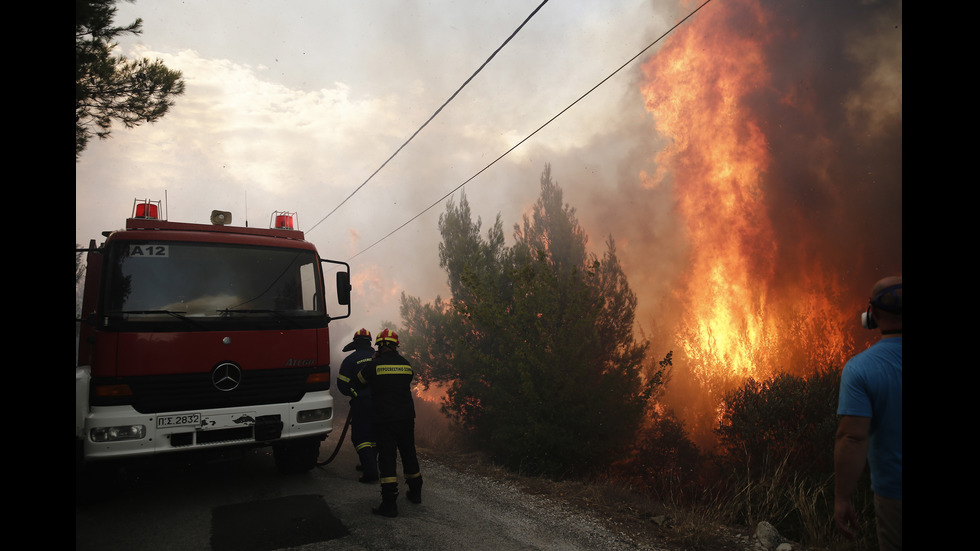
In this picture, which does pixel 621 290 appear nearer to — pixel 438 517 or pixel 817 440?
pixel 817 440

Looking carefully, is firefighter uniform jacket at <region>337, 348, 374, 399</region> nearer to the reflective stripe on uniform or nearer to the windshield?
the windshield

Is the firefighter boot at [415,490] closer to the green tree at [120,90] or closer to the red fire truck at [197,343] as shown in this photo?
the red fire truck at [197,343]

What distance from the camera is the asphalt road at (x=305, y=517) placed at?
426 cm

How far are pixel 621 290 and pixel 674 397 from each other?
424 inches

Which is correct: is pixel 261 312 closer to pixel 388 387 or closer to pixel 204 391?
pixel 204 391

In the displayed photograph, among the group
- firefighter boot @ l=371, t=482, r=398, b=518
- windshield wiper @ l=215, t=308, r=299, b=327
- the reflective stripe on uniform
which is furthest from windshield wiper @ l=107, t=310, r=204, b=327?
firefighter boot @ l=371, t=482, r=398, b=518

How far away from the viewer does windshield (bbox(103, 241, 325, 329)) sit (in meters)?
4.91

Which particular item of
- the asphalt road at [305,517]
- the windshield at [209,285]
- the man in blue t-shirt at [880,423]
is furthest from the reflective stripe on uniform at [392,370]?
the man in blue t-shirt at [880,423]

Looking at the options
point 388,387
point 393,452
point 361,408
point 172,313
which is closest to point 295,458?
point 361,408

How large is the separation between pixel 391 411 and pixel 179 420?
189 cm

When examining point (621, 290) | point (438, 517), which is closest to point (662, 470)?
point (621, 290)

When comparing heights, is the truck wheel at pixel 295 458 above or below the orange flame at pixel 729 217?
below

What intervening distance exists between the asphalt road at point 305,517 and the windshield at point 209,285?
144 centimetres
